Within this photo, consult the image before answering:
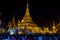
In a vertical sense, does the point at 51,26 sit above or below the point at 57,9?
below

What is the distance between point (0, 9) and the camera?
5.32 m

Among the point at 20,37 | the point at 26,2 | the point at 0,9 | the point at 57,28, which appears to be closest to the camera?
the point at 20,37

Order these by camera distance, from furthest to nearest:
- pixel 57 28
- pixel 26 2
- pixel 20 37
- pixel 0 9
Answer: pixel 57 28 → pixel 26 2 → pixel 0 9 → pixel 20 37

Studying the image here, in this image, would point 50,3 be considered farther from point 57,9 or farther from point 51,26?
point 51,26

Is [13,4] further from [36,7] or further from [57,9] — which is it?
[57,9]

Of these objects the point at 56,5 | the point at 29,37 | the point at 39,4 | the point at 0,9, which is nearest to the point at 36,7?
the point at 39,4

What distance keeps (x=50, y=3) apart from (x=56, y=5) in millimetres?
169

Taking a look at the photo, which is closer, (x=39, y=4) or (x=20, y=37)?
(x=20, y=37)

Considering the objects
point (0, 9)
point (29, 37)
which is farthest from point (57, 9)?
point (29, 37)

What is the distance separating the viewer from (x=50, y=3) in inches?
216

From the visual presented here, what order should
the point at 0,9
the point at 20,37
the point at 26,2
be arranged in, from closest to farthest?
1. the point at 20,37
2. the point at 0,9
3. the point at 26,2

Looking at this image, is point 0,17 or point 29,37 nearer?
point 29,37

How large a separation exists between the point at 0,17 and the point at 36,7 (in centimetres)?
95

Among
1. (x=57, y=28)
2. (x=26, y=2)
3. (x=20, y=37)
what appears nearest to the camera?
(x=20, y=37)
